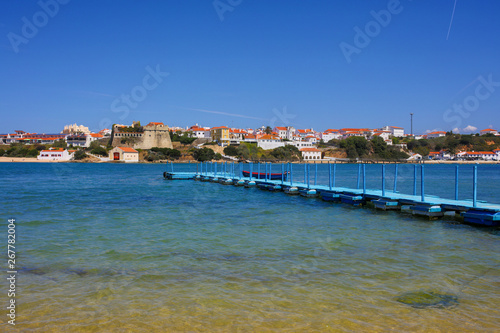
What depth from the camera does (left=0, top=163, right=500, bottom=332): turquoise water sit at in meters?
5.97

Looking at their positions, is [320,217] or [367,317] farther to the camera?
[320,217]

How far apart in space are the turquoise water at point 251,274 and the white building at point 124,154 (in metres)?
103

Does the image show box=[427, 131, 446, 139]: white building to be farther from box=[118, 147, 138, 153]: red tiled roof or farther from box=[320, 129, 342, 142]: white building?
box=[118, 147, 138, 153]: red tiled roof

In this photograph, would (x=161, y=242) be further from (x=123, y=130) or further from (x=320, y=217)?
(x=123, y=130)

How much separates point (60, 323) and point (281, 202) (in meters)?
18.0

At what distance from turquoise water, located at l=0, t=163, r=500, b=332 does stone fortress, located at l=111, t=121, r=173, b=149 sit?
11134 centimetres

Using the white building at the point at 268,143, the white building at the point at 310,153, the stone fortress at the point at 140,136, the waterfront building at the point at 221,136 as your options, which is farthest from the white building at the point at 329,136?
the stone fortress at the point at 140,136

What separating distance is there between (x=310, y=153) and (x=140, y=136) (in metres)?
54.2

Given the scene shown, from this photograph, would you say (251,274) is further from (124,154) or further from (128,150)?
(128,150)

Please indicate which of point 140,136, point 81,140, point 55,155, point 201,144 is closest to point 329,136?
point 201,144

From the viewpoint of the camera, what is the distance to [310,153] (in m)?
130

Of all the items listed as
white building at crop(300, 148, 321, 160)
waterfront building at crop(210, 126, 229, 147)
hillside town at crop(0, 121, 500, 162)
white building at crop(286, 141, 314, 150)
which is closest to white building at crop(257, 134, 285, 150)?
hillside town at crop(0, 121, 500, 162)

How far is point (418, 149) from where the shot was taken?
468 feet

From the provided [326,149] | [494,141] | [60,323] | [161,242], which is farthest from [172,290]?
[494,141]
